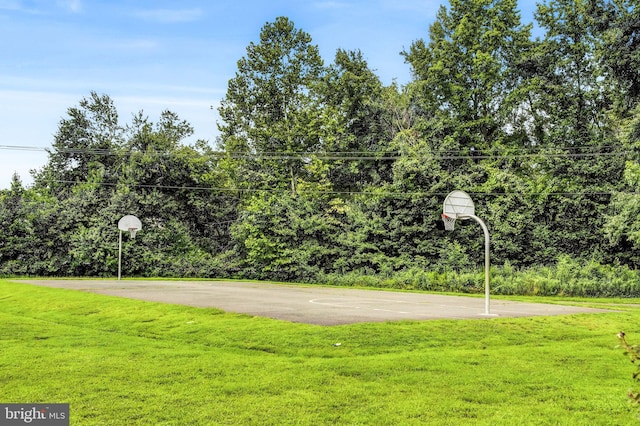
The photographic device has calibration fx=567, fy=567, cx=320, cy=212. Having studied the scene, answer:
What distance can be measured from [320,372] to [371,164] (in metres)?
31.8

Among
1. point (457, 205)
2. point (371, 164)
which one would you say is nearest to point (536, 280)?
point (457, 205)

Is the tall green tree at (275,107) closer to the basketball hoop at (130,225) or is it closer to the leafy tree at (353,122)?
the leafy tree at (353,122)

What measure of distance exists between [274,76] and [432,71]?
36.6 feet

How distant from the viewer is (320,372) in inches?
270

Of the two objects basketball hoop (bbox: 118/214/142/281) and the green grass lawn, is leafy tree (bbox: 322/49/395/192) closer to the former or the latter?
basketball hoop (bbox: 118/214/142/281)

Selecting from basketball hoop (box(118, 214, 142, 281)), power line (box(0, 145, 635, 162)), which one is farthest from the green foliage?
basketball hoop (box(118, 214, 142, 281))

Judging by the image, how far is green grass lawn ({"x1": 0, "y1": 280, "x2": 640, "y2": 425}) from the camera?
524 centimetres

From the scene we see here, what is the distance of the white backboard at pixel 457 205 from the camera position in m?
15.0

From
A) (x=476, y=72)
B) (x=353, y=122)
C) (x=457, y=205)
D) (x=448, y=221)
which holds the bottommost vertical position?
(x=448, y=221)

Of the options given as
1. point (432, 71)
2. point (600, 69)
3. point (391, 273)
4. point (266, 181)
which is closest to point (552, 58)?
point (600, 69)

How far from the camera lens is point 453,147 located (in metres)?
33.7

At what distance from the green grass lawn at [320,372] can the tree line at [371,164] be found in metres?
19.2

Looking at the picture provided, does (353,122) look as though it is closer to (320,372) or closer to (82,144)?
(82,144)

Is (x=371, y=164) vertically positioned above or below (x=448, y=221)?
above
